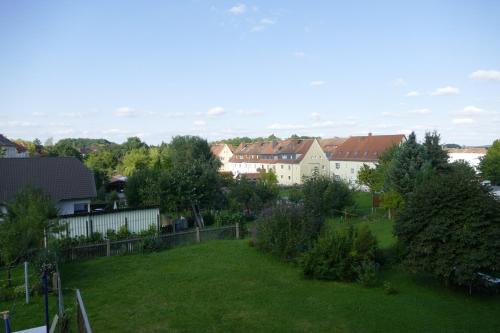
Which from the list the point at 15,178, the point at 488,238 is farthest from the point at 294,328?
the point at 15,178

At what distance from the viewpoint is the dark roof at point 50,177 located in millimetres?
23406

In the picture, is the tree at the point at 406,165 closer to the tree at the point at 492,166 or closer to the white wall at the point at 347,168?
the tree at the point at 492,166

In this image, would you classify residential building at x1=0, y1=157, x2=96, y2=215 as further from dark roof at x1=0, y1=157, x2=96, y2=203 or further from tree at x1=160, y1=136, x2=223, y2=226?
tree at x1=160, y1=136, x2=223, y2=226

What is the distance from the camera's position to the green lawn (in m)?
9.15

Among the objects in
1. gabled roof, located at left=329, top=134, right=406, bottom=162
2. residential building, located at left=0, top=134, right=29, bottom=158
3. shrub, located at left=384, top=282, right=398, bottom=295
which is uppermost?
residential building, located at left=0, top=134, right=29, bottom=158

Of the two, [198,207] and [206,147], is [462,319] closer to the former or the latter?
[198,207]

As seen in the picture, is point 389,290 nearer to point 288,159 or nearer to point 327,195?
point 327,195

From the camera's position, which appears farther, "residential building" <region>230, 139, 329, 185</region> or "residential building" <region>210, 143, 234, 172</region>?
"residential building" <region>210, 143, 234, 172</region>

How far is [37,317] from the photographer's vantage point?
9.62 m

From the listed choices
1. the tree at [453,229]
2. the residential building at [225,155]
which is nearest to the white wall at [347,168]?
the residential building at [225,155]

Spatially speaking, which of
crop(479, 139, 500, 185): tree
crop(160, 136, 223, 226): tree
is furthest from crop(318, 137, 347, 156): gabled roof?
crop(160, 136, 223, 226): tree

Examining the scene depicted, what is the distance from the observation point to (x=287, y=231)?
14664 mm

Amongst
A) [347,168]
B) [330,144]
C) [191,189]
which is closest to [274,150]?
[330,144]

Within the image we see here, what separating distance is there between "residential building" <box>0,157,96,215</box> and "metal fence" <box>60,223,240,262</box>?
9.19 metres
